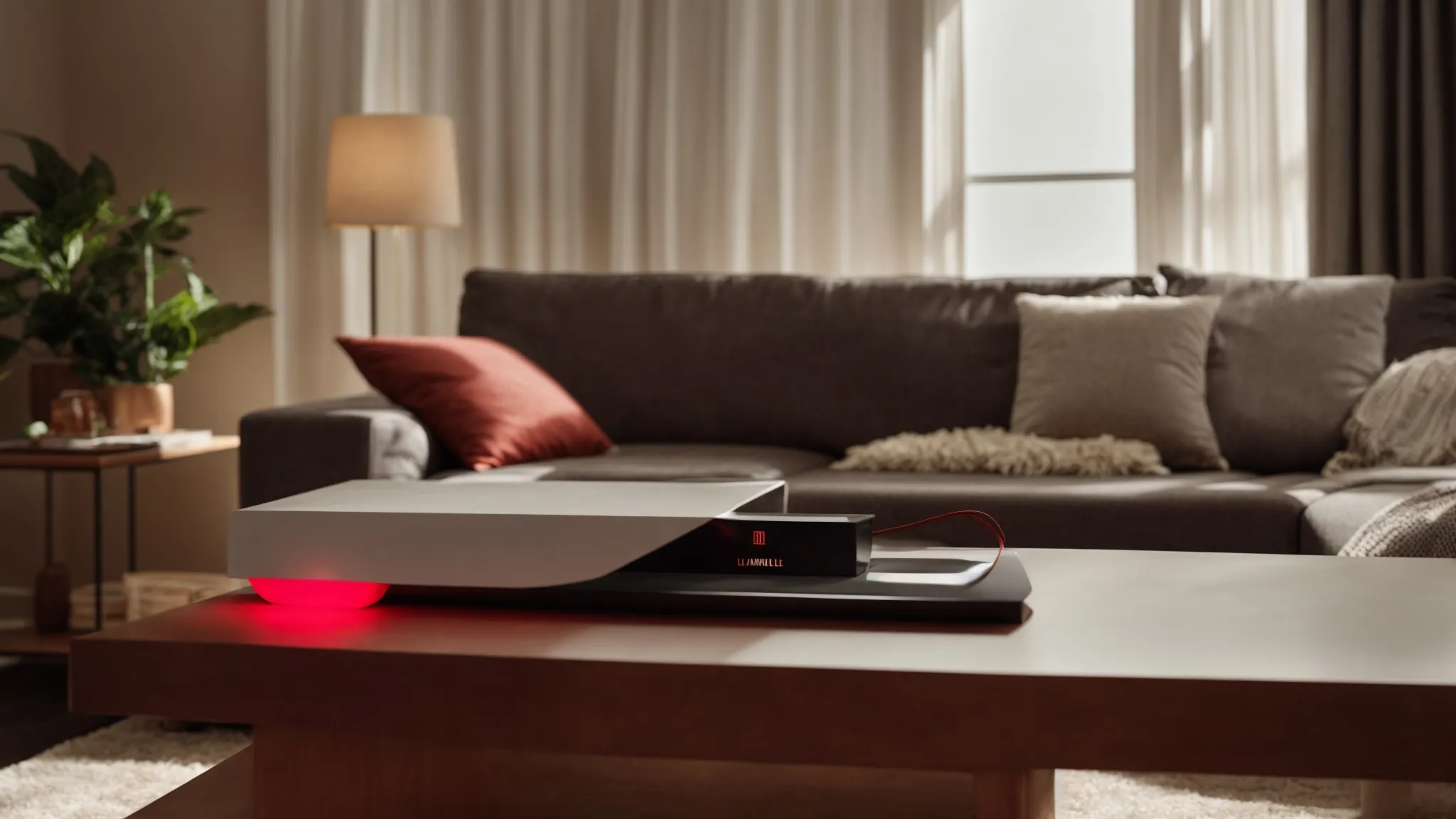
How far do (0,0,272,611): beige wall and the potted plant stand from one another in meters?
0.59

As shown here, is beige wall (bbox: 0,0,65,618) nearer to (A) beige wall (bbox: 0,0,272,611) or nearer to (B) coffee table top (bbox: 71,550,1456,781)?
(A) beige wall (bbox: 0,0,272,611)

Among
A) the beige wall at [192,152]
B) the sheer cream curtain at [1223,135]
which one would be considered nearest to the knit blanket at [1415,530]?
the sheer cream curtain at [1223,135]

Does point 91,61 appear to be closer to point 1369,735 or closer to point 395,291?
point 395,291

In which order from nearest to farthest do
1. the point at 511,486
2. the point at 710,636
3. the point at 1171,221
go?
the point at 710,636 < the point at 511,486 < the point at 1171,221

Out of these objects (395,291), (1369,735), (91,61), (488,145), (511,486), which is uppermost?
(91,61)

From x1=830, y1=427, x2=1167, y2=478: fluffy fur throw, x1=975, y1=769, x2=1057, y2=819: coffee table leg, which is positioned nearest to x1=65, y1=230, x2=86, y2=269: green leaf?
x1=830, y1=427, x2=1167, y2=478: fluffy fur throw

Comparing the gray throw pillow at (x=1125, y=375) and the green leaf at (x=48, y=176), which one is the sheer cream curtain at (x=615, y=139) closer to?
the green leaf at (x=48, y=176)

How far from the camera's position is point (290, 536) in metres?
1.09

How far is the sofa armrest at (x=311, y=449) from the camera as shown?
248 cm

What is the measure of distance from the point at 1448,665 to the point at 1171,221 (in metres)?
2.89

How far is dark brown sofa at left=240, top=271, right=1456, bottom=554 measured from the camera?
2633mm

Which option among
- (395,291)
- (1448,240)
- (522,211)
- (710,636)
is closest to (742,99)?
(522,211)

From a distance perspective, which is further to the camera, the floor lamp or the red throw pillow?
the floor lamp

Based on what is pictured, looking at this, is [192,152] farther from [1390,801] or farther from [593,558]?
[1390,801]
